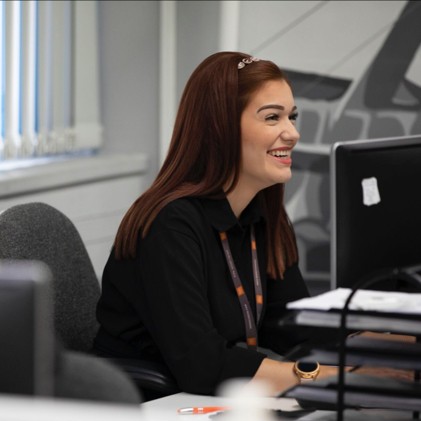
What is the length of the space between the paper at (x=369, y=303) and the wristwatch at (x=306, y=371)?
52cm

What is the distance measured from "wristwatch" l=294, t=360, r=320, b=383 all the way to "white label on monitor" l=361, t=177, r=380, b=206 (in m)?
0.33

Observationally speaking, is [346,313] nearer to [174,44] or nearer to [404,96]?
[404,96]

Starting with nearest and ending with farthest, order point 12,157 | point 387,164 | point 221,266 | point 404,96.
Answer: point 387,164
point 221,266
point 12,157
point 404,96

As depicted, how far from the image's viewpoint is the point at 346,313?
136cm

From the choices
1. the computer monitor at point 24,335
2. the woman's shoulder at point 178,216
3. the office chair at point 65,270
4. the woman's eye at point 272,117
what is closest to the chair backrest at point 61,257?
the office chair at point 65,270

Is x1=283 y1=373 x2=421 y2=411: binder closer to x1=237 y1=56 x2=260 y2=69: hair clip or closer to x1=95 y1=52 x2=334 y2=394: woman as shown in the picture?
x1=95 y1=52 x2=334 y2=394: woman

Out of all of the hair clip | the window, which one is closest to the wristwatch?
the hair clip

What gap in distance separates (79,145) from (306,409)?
9.13ft

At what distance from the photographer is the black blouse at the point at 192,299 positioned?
→ 77.9 inches

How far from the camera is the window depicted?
3.84 m

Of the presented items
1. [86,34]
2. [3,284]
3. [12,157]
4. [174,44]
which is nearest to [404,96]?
[174,44]

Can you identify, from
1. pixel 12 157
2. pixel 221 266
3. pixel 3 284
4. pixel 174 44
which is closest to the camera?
pixel 3 284

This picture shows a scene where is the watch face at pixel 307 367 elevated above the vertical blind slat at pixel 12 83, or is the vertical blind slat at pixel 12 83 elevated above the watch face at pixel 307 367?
the vertical blind slat at pixel 12 83

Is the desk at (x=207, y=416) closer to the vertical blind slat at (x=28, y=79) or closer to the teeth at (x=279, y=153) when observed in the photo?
the teeth at (x=279, y=153)
